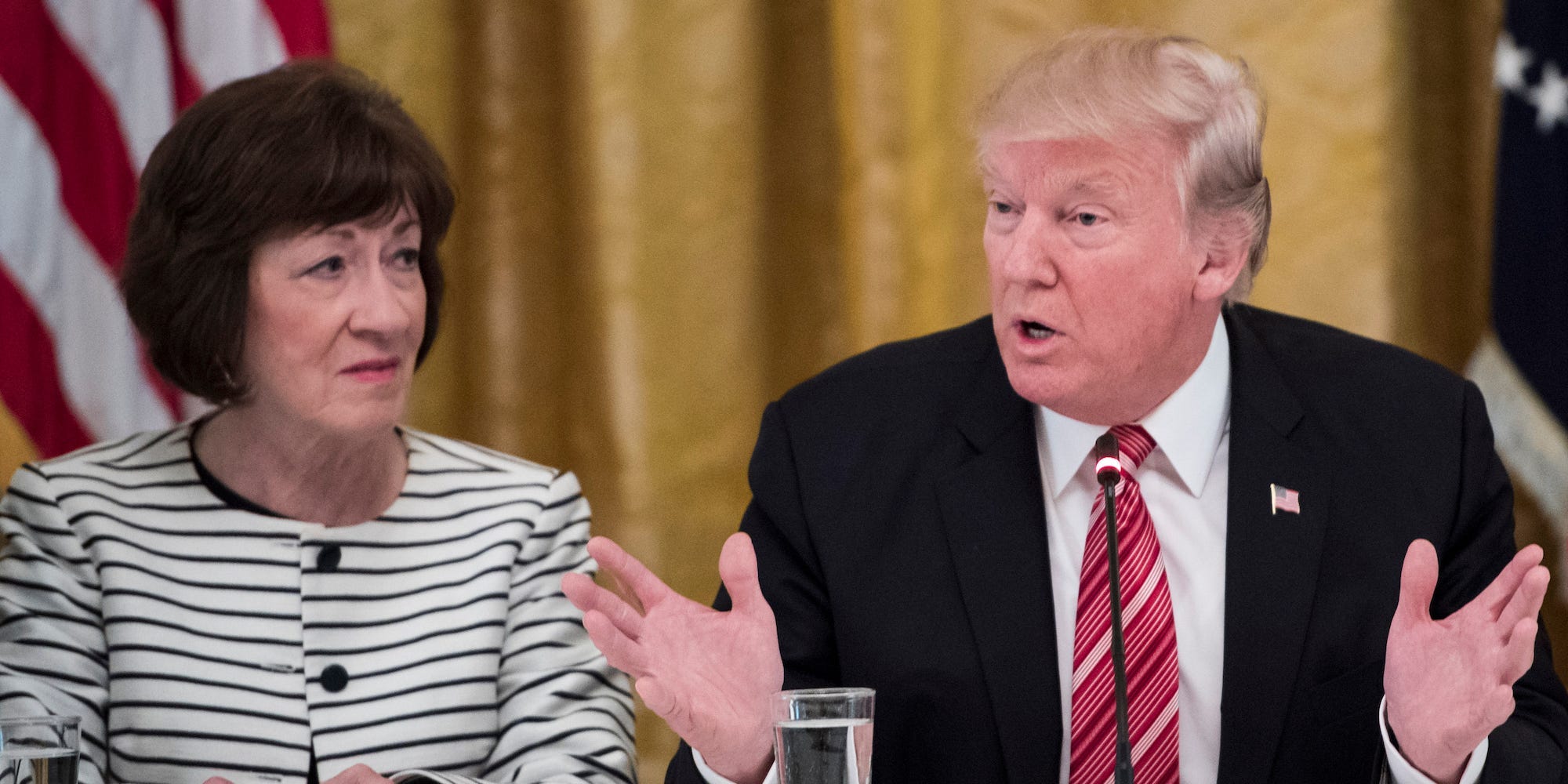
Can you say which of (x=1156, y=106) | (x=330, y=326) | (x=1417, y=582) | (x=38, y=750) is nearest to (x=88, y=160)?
(x=330, y=326)

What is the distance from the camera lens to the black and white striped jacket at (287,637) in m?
1.83

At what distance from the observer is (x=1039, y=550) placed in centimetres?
169

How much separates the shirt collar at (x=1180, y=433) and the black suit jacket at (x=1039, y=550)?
33 millimetres

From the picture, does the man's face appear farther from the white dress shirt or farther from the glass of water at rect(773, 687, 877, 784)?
the glass of water at rect(773, 687, 877, 784)

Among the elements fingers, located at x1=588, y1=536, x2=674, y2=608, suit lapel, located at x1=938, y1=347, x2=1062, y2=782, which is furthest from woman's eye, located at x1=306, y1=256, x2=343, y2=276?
suit lapel, located at x1=938, y1=347, x2=1062, y2=782

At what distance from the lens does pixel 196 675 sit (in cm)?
186

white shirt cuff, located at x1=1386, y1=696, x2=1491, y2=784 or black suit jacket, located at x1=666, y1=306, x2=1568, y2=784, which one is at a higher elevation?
black suit jacket, located at x1=666, y1=306, x2=1568, y2=784

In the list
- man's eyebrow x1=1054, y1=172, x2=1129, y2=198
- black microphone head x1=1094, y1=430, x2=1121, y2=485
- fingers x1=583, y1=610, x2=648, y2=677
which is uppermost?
man's eyebrow x1=1054, y1=172, x2=1129, y2=198

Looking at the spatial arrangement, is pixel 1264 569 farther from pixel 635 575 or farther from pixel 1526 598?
pixel 635 575

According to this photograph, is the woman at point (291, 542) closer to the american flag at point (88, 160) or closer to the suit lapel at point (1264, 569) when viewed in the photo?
the american flag at point (88, 160)

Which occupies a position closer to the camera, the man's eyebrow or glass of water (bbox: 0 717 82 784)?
glass of water (bbox: 0 717 82 784)

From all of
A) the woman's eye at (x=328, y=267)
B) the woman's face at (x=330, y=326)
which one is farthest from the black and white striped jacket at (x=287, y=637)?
the woman's eye at (x=328, y=267)

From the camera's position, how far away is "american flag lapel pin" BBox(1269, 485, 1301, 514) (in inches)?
66.0

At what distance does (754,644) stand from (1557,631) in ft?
6.39
